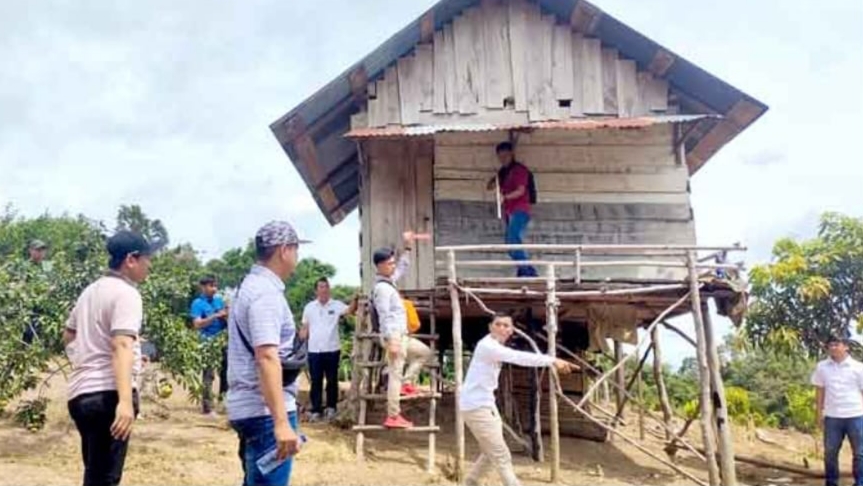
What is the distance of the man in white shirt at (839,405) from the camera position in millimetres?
8297

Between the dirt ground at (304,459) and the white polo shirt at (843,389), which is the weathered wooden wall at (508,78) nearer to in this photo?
the white polo shirt at (843,389)

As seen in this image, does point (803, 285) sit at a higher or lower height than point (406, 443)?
higher

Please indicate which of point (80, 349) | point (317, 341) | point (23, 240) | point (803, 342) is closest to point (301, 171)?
point (317, 341)

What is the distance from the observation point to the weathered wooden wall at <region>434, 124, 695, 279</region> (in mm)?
9672

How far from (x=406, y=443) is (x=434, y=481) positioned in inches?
56.9

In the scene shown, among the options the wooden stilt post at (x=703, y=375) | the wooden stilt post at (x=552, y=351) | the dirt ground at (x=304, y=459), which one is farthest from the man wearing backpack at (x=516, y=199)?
the dirt ground at (x=304, y=459)

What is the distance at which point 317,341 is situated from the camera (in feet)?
32.2

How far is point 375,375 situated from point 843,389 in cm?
516

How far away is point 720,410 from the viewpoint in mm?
8703

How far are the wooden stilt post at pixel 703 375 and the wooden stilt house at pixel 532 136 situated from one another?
0.51 m

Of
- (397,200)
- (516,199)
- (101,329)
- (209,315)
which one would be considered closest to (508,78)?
(516,199)

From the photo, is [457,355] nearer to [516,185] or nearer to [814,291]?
[516,185]

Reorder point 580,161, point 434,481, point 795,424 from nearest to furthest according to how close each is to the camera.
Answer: point 434,481, point 580,161, point 795,424

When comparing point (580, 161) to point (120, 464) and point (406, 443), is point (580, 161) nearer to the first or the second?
point (406, 443)
